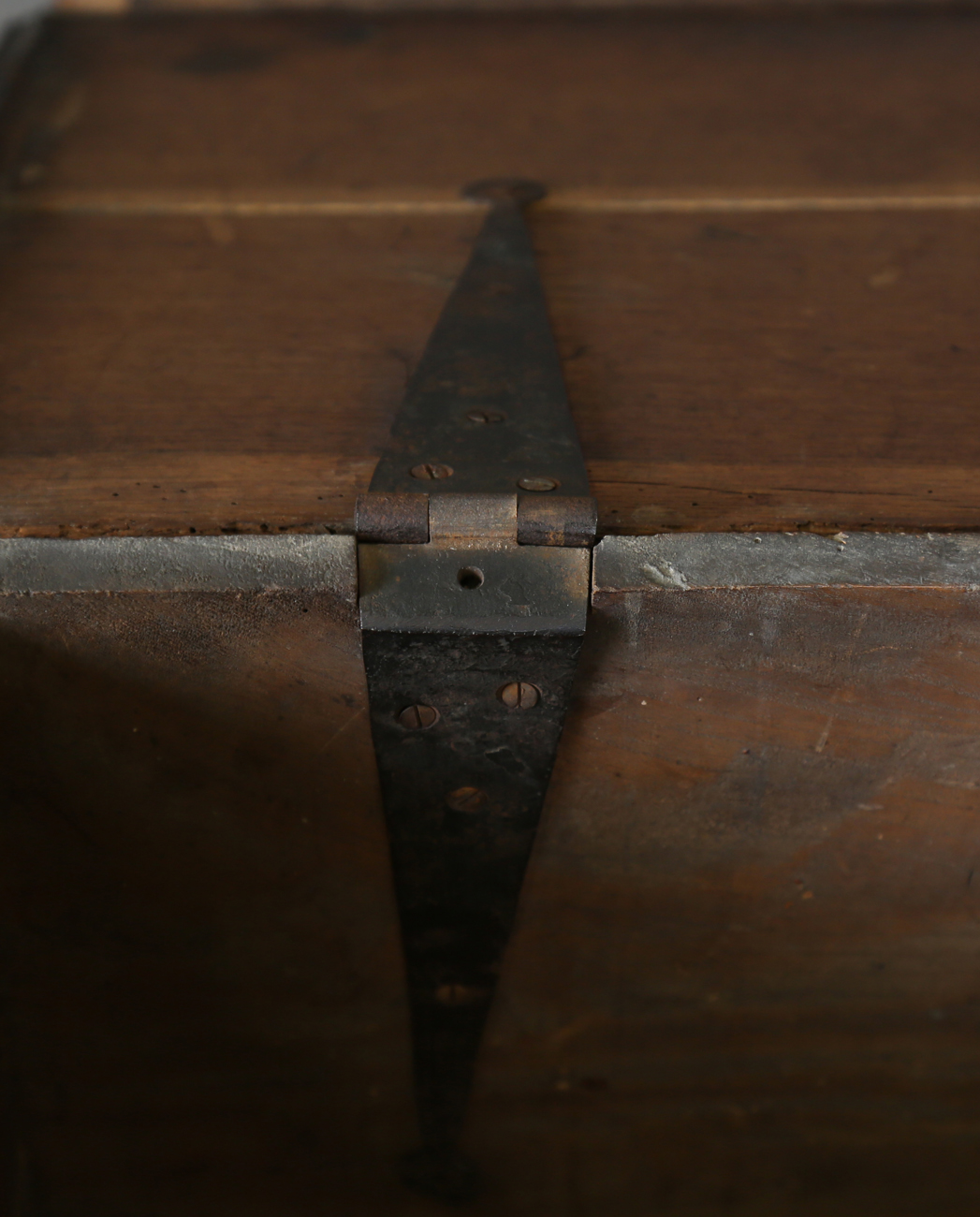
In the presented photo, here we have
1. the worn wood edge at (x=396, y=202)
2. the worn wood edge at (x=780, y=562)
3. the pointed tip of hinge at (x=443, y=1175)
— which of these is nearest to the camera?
the worn wood edge at (x=780, y=562)

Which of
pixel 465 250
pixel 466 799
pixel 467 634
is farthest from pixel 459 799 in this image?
pixel 465 250

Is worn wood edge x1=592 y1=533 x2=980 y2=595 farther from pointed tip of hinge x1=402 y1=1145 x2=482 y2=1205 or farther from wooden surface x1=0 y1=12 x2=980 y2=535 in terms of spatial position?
pointed tip of hinge x1=402 y1=1145 x2=482 y2=1205

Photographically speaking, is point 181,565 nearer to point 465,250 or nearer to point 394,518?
point 394,518

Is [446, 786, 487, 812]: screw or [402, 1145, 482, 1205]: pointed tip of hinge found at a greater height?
[446, 786, 487, 812]: screw

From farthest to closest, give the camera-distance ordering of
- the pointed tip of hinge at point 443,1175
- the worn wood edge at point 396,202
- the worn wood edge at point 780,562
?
the worn wood edge at point 396,202, the pointed tip of hinge at point 443,1175, the worn wood edge at point 780,562

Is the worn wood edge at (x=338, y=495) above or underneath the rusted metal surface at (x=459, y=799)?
above

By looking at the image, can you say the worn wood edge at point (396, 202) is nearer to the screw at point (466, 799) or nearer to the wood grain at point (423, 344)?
the wood grain at point (423, 344)

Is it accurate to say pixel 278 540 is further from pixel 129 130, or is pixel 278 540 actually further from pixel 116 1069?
pixel 129 130

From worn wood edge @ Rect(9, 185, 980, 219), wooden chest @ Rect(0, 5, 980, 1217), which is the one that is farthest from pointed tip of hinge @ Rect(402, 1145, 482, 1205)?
worn wood edge @ Rect(9, 185, 980, 219)

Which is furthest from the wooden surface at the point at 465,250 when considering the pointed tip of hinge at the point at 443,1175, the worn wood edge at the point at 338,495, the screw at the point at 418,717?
the pointed tip of hinge at the point at 443,1175
